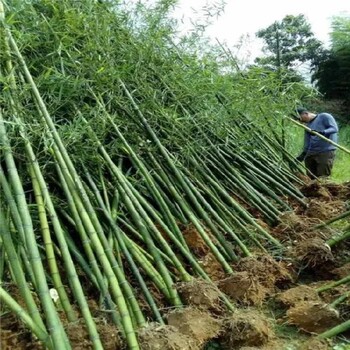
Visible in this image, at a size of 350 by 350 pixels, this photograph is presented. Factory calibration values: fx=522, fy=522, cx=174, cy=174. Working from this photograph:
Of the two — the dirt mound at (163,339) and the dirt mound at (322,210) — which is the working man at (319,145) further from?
the dirt mound at (163,339)

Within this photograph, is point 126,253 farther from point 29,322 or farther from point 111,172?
point 29,322

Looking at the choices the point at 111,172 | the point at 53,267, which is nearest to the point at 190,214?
the point at 111,172

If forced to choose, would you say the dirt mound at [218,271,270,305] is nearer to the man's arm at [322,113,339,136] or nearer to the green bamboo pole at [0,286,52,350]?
the green bamboo pole at [0,286,52,350]

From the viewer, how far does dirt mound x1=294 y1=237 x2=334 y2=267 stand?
2.51 m

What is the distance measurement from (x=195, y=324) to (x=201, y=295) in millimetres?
174

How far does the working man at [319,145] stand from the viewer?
5062 millimetres

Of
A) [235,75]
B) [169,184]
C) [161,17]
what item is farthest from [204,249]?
[235,75]

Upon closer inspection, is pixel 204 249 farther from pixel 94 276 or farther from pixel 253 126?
pixel 253 126

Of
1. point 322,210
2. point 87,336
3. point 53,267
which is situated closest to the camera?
point 87,336

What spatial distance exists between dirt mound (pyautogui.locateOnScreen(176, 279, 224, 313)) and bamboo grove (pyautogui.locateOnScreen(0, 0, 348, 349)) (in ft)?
0.13

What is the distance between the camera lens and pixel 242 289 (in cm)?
219

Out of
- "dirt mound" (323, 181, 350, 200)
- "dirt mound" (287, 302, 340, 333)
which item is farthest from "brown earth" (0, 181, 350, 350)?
"dirt mound" (323, 181, 350, 200)

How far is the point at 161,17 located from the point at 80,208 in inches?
69.3

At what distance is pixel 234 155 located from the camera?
11.7 ft
